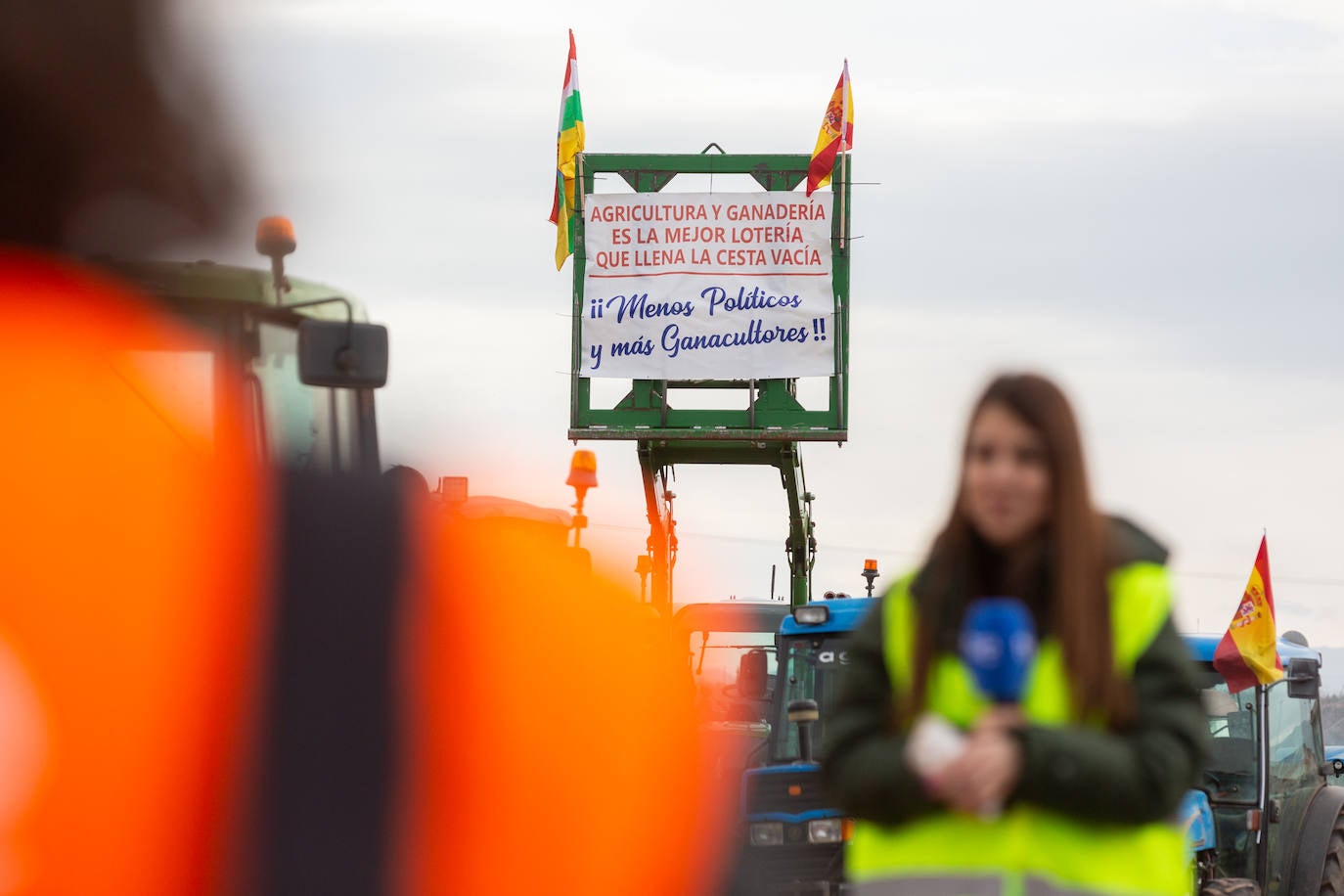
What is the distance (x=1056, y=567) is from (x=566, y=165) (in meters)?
26.0

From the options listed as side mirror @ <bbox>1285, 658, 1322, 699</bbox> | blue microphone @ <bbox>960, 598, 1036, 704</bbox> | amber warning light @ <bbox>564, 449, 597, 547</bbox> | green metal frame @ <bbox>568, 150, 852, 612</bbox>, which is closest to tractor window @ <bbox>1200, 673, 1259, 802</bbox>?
side mirror @ <bbox>1285, 658, 1322, 699</bbox>

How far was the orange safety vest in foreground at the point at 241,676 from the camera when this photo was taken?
3477 mm

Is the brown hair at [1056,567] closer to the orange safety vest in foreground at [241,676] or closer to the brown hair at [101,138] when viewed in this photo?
the orange safety vest in foreground at [241,676]

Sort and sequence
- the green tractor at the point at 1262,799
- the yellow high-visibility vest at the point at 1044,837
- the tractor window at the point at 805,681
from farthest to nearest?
the tractor window at the point at 805,681
the green tractor at the point at 1262,799
the yellow high-visibility vest at the point at 1044,837

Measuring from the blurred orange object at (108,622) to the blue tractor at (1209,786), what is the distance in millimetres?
5254

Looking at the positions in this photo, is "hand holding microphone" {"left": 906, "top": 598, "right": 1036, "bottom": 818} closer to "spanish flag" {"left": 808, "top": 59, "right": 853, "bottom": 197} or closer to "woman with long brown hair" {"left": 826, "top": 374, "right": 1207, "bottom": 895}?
"woman with long brown hair" {"left": 826, "top": 374, "right": 1207, "bottom": 895}

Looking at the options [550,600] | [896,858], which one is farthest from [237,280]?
[896,858]

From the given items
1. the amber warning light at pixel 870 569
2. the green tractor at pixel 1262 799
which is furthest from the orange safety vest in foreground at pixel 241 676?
the amber warning light at pixel 870 569

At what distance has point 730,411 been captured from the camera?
27.4 metres

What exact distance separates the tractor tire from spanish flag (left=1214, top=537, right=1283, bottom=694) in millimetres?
962

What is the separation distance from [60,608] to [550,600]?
1.42 metres

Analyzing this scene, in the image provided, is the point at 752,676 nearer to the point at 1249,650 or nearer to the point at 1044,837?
the point at 1249,650

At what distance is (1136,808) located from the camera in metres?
2.65

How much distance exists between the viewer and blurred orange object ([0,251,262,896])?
3404mm
